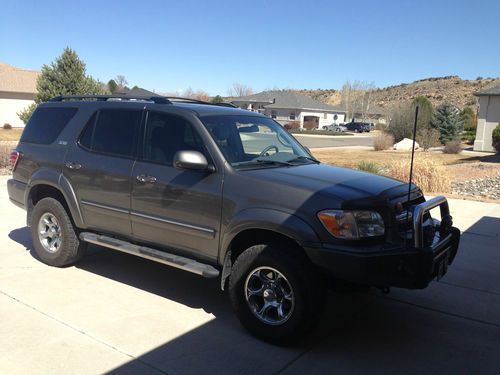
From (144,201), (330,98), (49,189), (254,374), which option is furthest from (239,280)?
→ (330,98)

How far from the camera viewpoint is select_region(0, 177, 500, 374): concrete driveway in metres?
3.77

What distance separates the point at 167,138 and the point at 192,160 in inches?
A: 28.7

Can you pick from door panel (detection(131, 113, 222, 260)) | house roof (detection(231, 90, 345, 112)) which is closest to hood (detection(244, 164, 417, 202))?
door panel (detection(131, 113, 222, 260))

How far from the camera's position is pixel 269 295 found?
4125mm

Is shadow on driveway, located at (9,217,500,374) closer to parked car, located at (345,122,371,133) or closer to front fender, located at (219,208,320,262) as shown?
front fender, located at (219,208,320,262)

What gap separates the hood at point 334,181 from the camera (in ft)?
13.0

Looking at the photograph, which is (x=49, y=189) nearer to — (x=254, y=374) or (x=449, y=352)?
(x=254, y=374)

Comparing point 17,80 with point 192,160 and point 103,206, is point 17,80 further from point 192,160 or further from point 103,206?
point 192,160

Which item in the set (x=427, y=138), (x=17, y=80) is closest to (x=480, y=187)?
(x=427, y=138)

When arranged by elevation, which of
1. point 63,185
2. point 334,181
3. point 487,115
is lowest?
point 63,185

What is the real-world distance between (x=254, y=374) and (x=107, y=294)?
2132 mm

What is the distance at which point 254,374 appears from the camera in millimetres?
3623

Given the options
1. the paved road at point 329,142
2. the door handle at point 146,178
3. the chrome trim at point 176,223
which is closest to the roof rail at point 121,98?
the door handle at point 146,178

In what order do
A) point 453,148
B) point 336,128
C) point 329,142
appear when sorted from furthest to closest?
point 336,128 → point 329,142 → point 453,148
